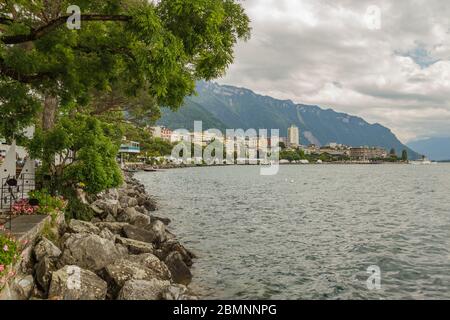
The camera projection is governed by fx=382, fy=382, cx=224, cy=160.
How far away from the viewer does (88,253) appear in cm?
1321

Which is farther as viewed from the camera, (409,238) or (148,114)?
(148,114)

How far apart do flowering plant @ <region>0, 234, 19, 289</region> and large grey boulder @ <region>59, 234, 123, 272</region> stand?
2658mm

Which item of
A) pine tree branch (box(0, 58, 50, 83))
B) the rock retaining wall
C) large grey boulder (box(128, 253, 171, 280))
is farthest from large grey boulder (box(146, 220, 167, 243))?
pine tree branch (box(0, 58, 50, 83))

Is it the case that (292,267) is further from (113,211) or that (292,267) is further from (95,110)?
(95,110)

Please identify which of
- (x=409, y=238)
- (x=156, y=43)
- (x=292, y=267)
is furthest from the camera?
(x=409, y=238)

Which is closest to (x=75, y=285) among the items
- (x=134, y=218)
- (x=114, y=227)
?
(x=114, y=227)

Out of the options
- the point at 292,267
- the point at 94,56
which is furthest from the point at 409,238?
the point at 94,56

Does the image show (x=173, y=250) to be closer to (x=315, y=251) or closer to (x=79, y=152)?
(x=79, y=152)

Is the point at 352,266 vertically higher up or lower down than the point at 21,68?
lower down

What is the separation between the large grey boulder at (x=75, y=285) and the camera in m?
10.5

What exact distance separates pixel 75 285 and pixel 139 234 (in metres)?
8.63

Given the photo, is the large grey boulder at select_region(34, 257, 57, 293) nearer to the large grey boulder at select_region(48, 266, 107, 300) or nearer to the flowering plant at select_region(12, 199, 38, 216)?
the large grey boulder at select_region(48, 266, 107, 300)

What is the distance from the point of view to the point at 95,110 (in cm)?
3444
